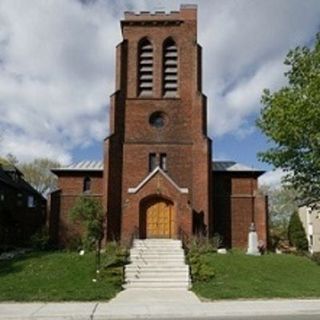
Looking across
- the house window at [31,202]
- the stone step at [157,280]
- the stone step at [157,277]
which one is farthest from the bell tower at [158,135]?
the house window at [31,202]

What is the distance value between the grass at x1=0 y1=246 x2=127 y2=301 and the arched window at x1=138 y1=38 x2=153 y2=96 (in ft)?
41.9

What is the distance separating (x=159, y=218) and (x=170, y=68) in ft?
33.5

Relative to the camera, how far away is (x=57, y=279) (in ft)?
63.7

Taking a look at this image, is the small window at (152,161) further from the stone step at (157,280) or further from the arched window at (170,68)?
the stone step at (157,280)

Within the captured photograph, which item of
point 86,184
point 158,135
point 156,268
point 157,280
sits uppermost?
point 158,135

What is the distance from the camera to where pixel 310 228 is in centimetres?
4703

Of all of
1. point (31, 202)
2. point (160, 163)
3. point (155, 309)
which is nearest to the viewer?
point (155, 309)

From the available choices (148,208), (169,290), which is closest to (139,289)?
(169,290)

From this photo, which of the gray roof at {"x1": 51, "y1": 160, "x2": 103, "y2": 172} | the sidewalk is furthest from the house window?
the sidewalk

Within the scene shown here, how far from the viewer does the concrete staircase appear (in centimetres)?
2009

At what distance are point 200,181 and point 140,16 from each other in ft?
39.7

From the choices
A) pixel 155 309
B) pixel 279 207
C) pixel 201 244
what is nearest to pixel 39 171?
pixel 279 207

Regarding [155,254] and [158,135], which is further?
[158,135]

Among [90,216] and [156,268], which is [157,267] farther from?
[90,216]
